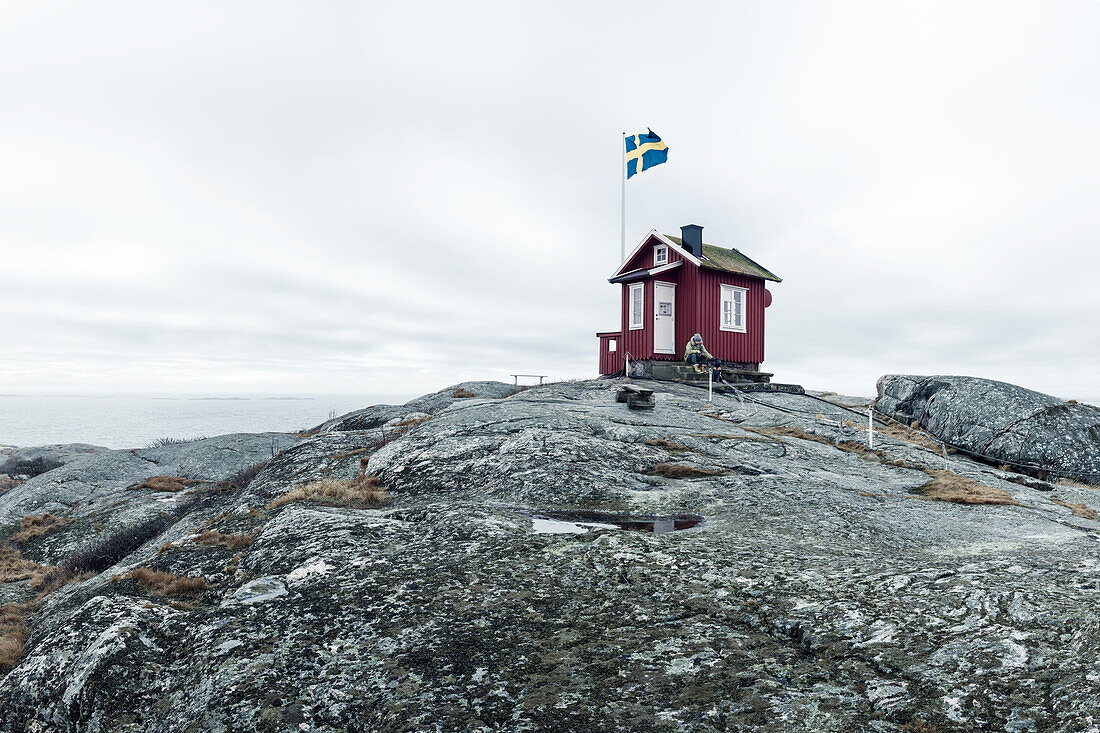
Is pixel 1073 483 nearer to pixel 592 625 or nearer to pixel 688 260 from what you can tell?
pixel 688 260

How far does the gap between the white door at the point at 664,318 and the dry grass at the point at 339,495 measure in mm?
21219

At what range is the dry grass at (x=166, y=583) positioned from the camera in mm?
6422

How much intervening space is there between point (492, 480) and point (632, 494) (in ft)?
7.64

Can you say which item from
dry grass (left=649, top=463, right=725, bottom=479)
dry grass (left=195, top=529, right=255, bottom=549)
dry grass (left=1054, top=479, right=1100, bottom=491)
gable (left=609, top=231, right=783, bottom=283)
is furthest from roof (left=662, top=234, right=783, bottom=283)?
dry grass (left=195, top=529, right=255, bottom=549)

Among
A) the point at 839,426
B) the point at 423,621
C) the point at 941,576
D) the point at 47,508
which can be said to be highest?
the point at 839,426

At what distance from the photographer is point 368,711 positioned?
13.3 ft

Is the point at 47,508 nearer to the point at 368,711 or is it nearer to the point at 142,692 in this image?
the point at 142,692

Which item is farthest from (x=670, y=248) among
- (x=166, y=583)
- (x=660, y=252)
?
(x=166, y=583)

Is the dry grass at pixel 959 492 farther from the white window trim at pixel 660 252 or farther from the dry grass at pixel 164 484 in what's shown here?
the white window trim at pixel 660 252

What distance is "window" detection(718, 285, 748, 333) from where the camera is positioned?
97.8ft

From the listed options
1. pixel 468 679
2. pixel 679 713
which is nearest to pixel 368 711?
pixel 468 679

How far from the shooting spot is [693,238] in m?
30.4

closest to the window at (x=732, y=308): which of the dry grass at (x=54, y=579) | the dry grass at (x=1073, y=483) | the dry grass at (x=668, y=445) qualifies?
the dry grass at (x=1073, y=483)

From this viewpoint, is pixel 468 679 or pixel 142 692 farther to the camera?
pixel 142 692
